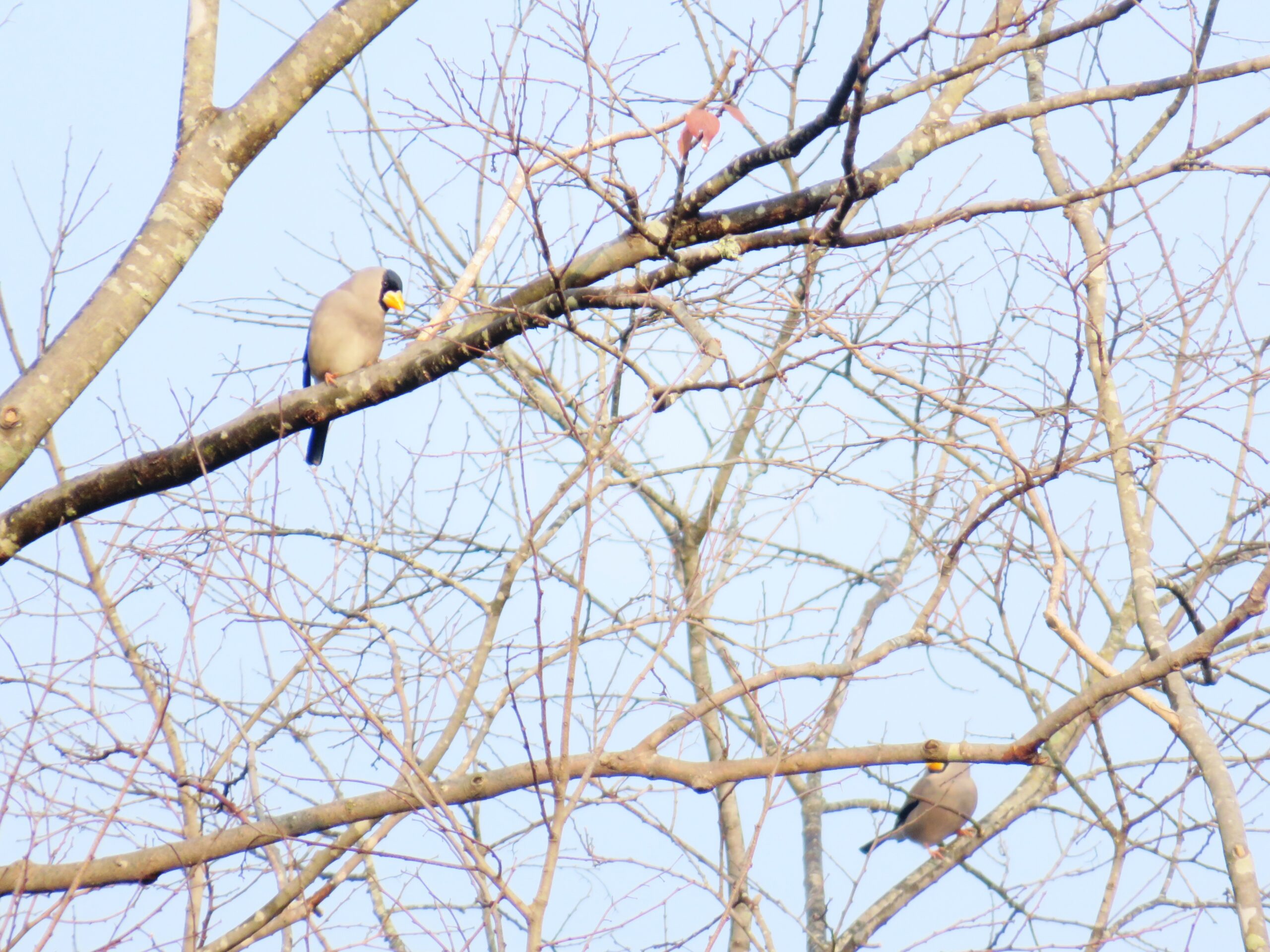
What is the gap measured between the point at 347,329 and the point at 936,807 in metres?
4.52

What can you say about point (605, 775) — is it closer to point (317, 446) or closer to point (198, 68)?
point (198, 68)

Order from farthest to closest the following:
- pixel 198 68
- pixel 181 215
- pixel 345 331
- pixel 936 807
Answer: pixel 936 807
pixel 345 331
pixel 198 68
pixel 181 215

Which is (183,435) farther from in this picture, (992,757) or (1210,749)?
(1210,749)

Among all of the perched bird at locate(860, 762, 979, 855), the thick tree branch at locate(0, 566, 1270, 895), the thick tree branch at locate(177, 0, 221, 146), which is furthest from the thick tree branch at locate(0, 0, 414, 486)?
the perched bird at locate(860, 762, 979, 855)

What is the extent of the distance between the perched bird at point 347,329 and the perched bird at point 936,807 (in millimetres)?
4125

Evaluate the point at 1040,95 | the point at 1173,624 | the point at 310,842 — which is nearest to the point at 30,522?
the point at 310,842

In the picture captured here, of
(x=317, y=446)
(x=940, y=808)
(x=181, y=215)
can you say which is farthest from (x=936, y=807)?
(x=181, y=215)

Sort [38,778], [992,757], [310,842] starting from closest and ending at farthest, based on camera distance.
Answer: [310,842], [992,757], [38,778]

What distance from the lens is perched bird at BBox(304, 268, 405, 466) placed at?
5.50m

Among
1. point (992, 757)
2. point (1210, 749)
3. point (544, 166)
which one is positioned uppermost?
point (544, 166)

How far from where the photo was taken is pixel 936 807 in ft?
22.8

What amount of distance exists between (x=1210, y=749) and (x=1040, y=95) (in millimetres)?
3841

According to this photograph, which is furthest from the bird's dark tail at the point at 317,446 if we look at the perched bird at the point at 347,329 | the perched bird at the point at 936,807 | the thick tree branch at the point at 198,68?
the perched bird at the point at 936,807

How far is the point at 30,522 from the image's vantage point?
9.40 ft
